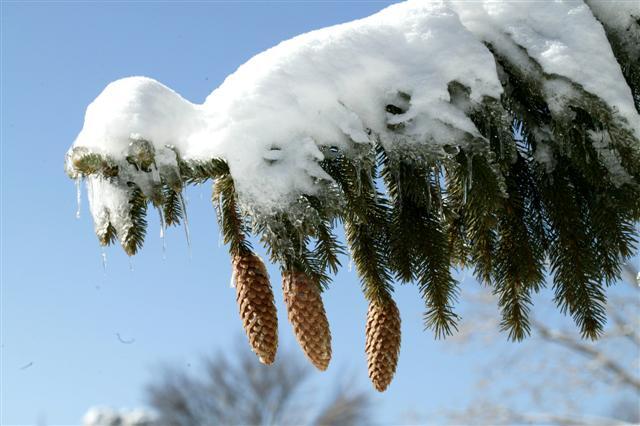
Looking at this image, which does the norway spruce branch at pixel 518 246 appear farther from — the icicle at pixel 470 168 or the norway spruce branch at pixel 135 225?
the norway spruce branch at pixel 135 225

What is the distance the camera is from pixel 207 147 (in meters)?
1.36

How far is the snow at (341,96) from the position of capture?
1344mm

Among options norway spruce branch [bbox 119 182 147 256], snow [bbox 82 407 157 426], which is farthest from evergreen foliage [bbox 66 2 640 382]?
snow [bbox 82 407 157 426]

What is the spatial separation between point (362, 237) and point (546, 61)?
567 millimetres

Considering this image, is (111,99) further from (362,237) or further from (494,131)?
(494,131)

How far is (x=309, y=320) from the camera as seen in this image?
148 centimetres

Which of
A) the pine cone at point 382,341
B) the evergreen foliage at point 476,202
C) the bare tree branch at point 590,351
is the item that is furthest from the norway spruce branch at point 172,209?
the bare tree branch at point 590,351

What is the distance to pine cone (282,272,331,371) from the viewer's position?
1479 mm

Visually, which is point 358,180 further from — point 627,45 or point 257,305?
point 627,45

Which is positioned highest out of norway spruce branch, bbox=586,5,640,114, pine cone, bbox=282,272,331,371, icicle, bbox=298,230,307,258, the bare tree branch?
norway spruce branch, bbox=586,5,640,114

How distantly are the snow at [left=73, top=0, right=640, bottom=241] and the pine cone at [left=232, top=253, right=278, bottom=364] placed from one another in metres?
0.26

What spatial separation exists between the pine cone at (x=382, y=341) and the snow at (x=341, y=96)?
448 millimetres

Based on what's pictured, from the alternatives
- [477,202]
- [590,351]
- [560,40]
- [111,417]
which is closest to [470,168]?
[477,202]

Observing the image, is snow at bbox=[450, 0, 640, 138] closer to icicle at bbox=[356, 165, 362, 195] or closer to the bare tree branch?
icicle at bbox=[356, 165, 362, 195]
